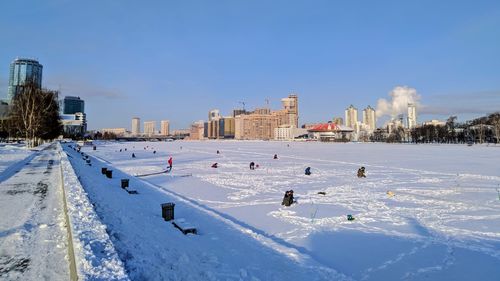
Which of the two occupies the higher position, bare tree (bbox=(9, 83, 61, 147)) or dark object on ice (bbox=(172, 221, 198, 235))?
bare tree (bbox=(9, 83, 61, 147))

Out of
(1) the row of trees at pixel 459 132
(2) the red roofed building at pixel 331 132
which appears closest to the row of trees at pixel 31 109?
(1) the row of trees at pixel 459 132

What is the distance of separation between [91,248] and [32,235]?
7.66 ft

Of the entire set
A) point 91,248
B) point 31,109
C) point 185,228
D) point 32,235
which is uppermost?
point 31,109

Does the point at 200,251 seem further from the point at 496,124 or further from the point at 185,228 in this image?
the point at 496,124

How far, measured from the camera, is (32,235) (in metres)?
6.59

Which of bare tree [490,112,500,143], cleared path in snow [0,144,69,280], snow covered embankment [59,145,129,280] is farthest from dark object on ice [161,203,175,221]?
bare tree [490,112,500,143]

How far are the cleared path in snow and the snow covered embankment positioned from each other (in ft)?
1.14

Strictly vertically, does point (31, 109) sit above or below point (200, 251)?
above

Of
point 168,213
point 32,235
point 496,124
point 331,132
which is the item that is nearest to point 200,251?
point 168,213

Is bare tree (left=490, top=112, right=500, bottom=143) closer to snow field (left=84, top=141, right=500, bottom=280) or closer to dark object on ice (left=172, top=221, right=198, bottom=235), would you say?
Result: snow field (left=84, top=141, right=500, bottom=280)

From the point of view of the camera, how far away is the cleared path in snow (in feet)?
16.4

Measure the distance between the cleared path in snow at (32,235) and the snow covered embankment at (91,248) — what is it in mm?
346

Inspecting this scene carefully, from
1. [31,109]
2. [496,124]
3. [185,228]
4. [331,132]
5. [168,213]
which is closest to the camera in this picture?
[185,228]

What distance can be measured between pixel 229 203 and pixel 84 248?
22.6ft
